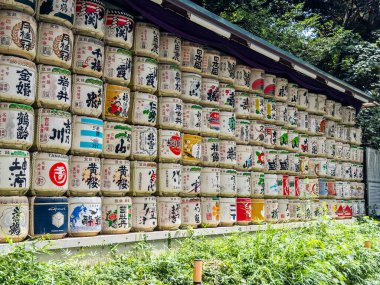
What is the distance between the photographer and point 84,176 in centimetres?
531

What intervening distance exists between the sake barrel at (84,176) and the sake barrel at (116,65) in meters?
1.06

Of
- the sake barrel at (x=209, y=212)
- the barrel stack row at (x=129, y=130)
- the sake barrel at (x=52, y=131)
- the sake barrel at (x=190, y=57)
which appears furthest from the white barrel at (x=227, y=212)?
the sake barrel at (x=52, y=131)

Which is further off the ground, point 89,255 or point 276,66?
point 276,66

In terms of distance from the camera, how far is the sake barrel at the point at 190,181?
6.69 m

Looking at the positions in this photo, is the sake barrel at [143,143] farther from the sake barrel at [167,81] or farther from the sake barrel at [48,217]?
the sake barrel at [48,217]

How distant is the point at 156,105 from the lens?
6324 mm

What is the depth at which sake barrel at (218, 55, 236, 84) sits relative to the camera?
7.58 m

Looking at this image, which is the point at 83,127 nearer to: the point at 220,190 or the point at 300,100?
the point at 220,190

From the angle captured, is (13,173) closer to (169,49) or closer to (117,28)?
(117,28)

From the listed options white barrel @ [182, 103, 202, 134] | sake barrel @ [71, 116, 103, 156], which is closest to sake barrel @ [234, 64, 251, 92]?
white barrel @ [182, 103, 202, 134]

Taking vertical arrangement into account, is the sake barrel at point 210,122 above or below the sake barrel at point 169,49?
below

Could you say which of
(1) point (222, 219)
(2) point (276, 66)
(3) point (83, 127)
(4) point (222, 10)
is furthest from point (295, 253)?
(4) point (222, 10)

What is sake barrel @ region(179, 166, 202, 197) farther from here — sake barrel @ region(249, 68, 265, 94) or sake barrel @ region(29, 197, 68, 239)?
sake barrel @ region(249, 68, 265, 94)

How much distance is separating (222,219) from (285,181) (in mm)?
2102
